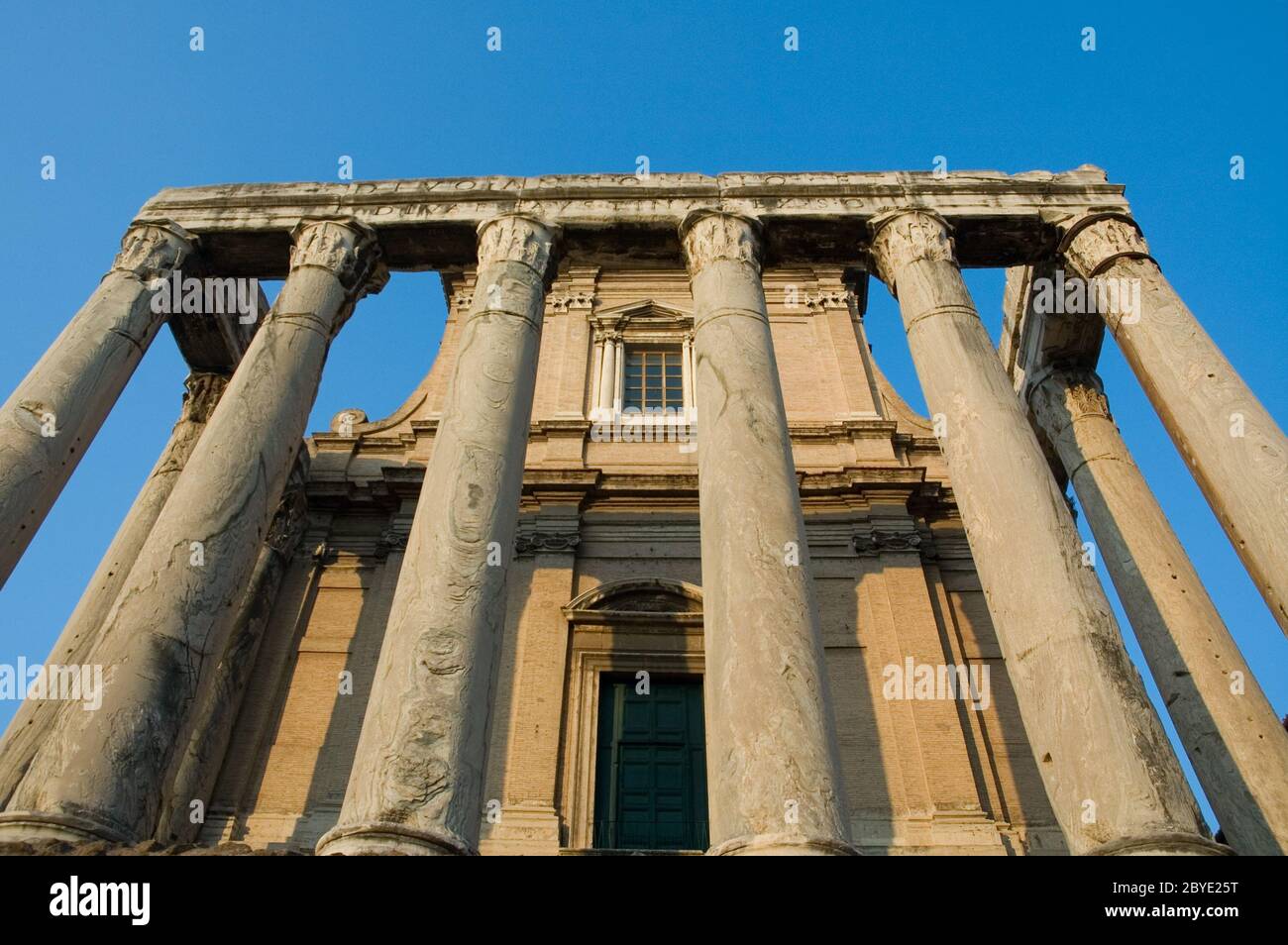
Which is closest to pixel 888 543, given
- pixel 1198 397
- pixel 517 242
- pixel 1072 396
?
pixel 1072 396

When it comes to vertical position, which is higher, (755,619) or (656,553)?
(656,553)

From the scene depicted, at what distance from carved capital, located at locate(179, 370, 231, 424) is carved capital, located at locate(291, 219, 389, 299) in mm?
3097

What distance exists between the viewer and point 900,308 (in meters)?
13.5

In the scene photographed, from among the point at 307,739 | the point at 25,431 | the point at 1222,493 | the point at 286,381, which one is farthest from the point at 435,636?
the point at 1222,493

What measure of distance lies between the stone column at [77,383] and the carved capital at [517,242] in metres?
4.51

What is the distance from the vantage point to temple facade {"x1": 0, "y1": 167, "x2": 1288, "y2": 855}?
28.2 feet

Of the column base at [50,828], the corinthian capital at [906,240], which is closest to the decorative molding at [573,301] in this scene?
the corinthian capital at [906,240]

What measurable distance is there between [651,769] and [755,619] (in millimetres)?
6405

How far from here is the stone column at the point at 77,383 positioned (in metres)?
11.0

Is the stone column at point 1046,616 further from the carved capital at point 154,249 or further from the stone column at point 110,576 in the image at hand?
the stone column at point 110,576

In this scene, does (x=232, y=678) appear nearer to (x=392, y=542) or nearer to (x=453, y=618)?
(x=392, y=542)

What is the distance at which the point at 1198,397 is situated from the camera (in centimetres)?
1177
